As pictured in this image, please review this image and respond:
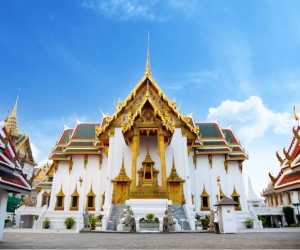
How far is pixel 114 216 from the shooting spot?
14180 millimetres

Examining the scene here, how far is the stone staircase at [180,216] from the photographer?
517 inches

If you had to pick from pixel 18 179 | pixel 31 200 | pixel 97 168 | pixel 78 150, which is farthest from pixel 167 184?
pixel 31 200

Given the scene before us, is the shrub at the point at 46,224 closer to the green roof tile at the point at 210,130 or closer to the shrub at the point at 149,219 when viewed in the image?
the shrub at the point at 149,219

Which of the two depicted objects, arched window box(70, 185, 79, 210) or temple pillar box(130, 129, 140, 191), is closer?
temple pillar box(130, 129, 140, 191)

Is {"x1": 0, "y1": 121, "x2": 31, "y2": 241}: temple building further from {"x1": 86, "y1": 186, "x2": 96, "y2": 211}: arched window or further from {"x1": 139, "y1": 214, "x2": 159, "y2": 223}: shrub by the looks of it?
{"x1": 86, "y1": 186, "x2": 96, "y2": 211}: arched window

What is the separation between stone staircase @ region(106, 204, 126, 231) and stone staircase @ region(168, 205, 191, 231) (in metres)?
2.67

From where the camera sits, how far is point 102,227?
42.5 feet

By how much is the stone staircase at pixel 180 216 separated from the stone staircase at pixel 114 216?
267 centimetres

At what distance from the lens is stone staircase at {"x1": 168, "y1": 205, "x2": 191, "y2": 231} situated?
1314 centimetres

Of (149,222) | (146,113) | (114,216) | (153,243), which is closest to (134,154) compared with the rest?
(146,113)

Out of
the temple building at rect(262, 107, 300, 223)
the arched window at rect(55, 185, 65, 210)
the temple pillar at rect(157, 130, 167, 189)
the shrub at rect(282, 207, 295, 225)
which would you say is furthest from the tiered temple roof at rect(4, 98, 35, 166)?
the temple building at rect(262, 107, 300, 223)

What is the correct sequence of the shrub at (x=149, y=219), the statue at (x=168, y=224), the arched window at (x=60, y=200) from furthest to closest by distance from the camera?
the arched window at (x=60, y=200) < the shrub at (x=149, y=219) < the statue at (x=168, y=224)

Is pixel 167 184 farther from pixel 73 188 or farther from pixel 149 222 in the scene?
pixel 73 188

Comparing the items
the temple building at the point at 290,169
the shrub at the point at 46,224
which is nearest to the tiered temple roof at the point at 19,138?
the shrub at the point at 46,224
